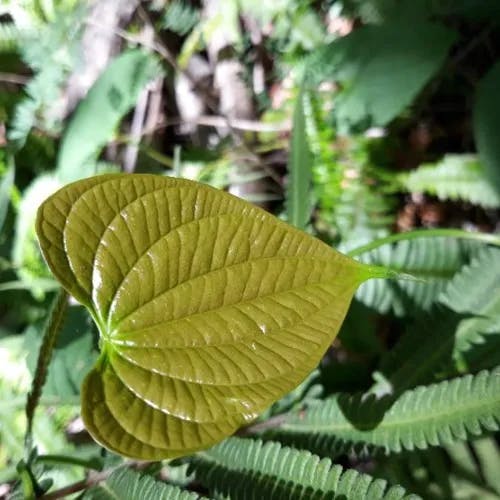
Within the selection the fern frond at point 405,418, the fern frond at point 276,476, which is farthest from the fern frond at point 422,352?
the fern frond at point 276,476

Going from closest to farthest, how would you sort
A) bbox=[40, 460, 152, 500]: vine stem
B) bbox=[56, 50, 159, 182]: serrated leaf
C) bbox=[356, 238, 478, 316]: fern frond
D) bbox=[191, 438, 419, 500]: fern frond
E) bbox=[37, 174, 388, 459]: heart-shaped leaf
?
bbox=[37, 174, 388, 459]: heart-shaped leaf → bbox=[191, 438, 419, 500]: fern frond → bbox=[40, 460, 152, 500]: vine stem → bbox=[356, 238, 478, 316]: fern frond → bbox=[56, 50, 159, 182]: serrated leaf

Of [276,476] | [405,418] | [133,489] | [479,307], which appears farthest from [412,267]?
[133,489]

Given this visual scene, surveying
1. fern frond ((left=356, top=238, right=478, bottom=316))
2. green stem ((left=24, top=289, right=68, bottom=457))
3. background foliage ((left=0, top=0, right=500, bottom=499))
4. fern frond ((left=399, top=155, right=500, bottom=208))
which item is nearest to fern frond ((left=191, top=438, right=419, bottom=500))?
background foliage ((left=0, top=0, right=500, bottom=499))

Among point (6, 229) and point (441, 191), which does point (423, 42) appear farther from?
point (6, 229)

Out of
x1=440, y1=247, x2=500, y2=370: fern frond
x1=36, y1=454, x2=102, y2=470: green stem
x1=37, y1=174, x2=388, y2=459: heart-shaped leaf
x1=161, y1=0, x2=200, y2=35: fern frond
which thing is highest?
x1=161, y1=0, x2=200, y2=35: fern frond

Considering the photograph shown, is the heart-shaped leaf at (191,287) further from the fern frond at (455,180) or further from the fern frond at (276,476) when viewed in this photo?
the fern frond at (455,180)

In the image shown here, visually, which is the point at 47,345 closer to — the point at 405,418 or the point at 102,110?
the point at 405,418

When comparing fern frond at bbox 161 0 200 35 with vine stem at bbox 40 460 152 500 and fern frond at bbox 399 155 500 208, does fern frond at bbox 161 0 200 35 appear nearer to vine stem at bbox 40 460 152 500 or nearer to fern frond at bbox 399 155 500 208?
fern frond at bbox 399 155 500 208

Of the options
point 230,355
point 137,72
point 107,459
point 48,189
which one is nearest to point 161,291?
point 230,355
